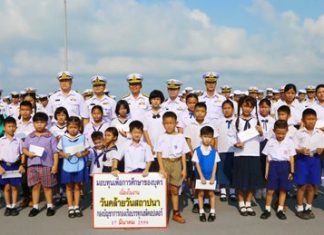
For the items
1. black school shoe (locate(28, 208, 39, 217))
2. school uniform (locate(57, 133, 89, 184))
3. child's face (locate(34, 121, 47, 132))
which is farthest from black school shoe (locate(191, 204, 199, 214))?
child's face (locate(34, 121, 47, 132))

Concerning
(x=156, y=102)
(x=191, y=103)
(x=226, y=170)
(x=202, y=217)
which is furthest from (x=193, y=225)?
(x=191, y=103)

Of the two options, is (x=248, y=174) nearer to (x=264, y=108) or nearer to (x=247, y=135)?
(x=247, y=135)

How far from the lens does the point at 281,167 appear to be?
5.98 meters

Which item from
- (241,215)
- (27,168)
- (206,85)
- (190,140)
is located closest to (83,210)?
(27,168)

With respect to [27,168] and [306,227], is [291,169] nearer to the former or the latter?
[306,227]

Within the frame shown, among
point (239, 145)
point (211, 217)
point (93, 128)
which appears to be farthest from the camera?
point (93, 128)

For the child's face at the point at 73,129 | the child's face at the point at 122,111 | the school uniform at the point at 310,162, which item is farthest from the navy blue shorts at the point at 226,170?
the child's face at the point at 73,129

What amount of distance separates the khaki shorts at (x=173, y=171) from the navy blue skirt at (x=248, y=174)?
3.19ft

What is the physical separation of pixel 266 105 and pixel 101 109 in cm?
273

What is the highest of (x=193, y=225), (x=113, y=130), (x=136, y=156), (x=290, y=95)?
(x=290, y=95)

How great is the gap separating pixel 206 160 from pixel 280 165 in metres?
1.07

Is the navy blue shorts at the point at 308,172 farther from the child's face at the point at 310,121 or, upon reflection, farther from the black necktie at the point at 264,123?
the black necktie at the point at 264,123

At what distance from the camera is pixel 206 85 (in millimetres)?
7602

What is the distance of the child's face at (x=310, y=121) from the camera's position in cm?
614
